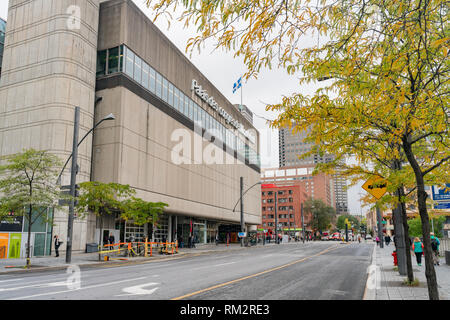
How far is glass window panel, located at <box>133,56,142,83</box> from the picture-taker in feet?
118

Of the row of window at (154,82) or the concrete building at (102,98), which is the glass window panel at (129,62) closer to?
the row of window at (154,82)

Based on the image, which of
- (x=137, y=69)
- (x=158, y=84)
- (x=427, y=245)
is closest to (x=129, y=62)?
(x=137, y=69)

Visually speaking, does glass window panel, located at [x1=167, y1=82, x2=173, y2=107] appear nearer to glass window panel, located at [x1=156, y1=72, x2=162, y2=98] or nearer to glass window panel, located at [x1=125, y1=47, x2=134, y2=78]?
glass window panel, located at [x1=156, y1=72, x2=162, y2=98]

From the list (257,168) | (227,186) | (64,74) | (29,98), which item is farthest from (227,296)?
(257,168)

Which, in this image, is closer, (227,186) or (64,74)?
(64,74)

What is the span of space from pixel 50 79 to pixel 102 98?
4.81m

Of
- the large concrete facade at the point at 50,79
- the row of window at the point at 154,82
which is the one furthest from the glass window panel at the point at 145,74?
the large concrete facade at the point at 50,79

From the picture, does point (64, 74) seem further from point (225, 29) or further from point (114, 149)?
point (225, 29)

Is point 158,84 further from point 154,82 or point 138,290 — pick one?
point 138,290

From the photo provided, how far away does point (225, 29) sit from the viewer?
4805 mm

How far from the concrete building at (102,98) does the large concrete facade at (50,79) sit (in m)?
0.09

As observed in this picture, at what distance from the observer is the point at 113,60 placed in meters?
34.7

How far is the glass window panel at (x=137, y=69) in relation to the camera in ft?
118
